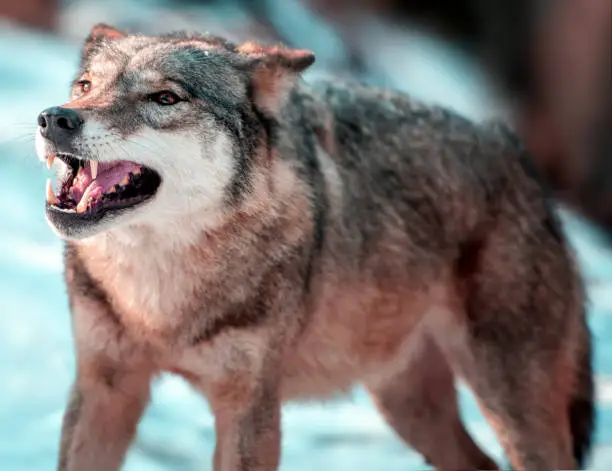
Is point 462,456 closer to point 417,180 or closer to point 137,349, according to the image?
point 417,180

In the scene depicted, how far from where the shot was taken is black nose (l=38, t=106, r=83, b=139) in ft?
10.9

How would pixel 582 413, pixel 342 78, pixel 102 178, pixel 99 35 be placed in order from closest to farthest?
pixel 102 178 < pixel 99 35 < pixel 582 413 < pixel 342 78

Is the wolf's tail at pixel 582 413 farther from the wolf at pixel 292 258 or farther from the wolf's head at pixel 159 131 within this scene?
the wolf's head at pixel 159 131

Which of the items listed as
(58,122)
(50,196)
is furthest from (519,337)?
(58,122)

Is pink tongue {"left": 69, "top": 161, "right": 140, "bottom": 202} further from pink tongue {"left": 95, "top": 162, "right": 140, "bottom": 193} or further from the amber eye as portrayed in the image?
the amber eye

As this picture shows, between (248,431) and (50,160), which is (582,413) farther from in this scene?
(50,160)

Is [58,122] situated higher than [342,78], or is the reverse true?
[342,78]

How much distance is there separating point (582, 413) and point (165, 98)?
7.76 ft

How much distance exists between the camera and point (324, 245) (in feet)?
13.6

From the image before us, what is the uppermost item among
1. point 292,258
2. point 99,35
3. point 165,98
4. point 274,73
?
point 99,35

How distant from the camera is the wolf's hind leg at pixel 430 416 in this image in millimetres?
4996

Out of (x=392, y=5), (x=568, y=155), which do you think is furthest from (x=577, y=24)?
(x=392, y=5)

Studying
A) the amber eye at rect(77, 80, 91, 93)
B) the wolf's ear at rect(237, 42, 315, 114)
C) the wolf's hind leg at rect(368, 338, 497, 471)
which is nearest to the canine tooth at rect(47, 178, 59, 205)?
the amber eye at rect(77, 80, 91, 93)

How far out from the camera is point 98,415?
391 cm
